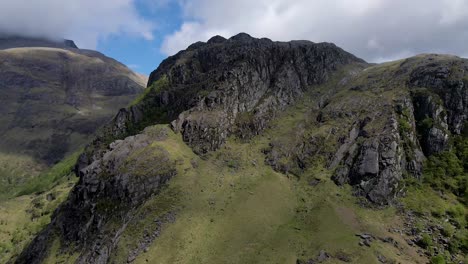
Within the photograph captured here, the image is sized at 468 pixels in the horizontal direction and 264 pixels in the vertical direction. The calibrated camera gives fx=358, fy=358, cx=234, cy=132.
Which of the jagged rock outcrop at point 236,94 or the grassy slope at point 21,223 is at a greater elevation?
the jagged rock outcrop at point 236,94

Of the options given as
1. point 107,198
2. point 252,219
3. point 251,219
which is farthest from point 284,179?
point 107,198

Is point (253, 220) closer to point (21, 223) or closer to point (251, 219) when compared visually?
point (251, 219)

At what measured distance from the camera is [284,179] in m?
126

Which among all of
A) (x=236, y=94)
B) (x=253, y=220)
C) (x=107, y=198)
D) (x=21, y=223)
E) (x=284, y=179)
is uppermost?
(x=236, y=94)

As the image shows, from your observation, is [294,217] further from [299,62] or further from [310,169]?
[299,62]

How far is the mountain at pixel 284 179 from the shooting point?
97562mm

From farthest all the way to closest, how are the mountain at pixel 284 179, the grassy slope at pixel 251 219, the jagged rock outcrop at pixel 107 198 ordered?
the jagged rock outcrop at pixel 107 198 → the mountain at pixel 284 179 → the grassy slope at pixel 251 219

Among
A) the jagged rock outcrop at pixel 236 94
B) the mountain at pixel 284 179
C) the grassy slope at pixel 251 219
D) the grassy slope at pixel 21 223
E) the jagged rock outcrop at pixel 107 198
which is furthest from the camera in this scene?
the grassy slope at pixel 21 223

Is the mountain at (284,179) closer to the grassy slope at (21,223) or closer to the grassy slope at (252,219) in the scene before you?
the grassy slope at (252,219)

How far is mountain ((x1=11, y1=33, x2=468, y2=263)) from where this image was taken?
3841 inches

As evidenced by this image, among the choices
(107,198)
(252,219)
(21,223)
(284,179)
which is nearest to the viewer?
(252,219)

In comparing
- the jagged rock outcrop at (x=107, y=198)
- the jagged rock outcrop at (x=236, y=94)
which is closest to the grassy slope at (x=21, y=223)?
the jagged rock outcrop at (x=236, y=94)

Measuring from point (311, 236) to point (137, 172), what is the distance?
199 ft

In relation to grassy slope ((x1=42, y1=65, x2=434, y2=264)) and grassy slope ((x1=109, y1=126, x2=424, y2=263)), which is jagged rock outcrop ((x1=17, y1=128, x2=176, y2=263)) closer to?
grassy slope ((x1=42, y1=65, x2=434, y2=264))
